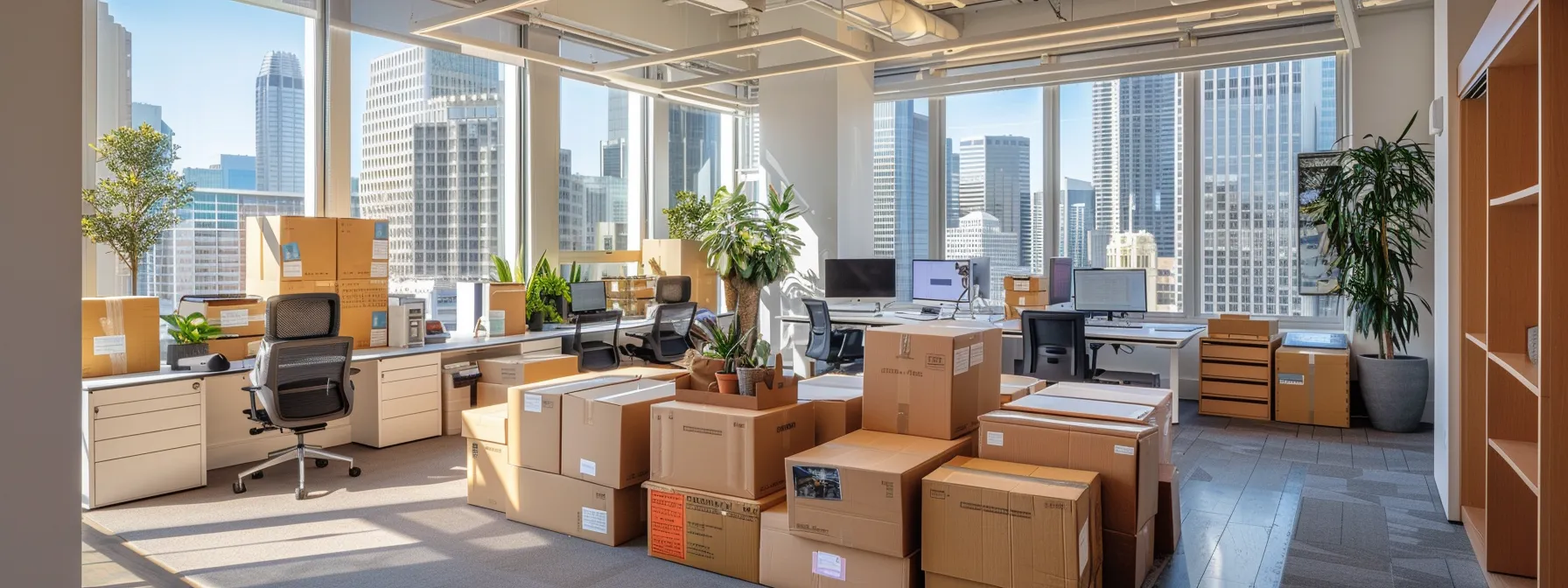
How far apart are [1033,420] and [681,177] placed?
21.1 ft

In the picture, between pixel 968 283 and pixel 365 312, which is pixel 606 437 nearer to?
pixel 365 312

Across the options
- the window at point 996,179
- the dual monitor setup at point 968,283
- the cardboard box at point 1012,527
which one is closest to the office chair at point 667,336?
the dual monitor setup at point 968,283

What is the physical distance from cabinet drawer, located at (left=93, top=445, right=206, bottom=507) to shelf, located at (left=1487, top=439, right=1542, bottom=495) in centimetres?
530

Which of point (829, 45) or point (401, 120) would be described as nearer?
point (829, 45)

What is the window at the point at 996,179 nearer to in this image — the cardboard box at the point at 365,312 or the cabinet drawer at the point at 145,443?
the cardboard box at the point at 365,312

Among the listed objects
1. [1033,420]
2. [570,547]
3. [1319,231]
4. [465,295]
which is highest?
[1319,231]

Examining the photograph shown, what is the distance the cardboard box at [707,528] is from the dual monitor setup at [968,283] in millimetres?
3880

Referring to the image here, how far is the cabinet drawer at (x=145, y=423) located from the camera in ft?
13.3

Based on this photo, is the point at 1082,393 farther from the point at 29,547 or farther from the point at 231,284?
the point at 231,284

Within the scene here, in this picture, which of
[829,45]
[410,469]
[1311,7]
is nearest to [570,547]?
[410,469]

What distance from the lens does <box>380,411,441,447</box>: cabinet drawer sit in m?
5.33

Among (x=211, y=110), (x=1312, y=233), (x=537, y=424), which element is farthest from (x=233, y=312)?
(x=1312, y=233)

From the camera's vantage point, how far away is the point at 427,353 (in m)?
5.57

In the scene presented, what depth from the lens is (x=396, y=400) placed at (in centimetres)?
538
